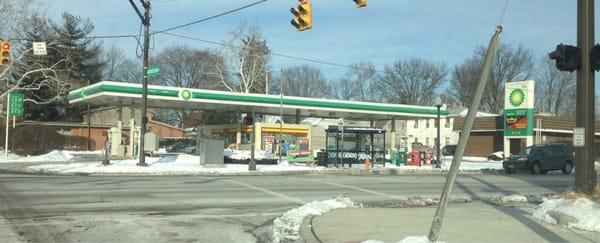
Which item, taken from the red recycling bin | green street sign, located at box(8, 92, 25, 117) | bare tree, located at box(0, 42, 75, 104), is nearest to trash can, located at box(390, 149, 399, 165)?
the red recycling bin

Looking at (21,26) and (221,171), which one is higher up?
(21,26)

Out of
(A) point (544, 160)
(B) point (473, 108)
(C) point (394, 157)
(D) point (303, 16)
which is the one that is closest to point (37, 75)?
(C) point (394, 157)

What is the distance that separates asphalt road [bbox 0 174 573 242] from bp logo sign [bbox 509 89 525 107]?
31.5 m

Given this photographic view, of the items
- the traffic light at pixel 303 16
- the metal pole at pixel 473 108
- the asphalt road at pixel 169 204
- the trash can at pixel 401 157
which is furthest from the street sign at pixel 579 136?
the trash can at pixel 401 157

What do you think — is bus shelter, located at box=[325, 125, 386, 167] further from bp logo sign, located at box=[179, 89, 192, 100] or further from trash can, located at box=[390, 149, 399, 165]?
bp logo sign, located at box=[179, 89, 192, 100]

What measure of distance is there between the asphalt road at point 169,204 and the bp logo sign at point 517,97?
103 feet

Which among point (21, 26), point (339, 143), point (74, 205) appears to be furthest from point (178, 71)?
point (74, 205)

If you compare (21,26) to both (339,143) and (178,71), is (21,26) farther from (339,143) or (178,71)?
(178,71)

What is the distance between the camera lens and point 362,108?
51125mm

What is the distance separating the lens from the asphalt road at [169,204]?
10406mm

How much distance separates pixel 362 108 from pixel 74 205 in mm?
38455

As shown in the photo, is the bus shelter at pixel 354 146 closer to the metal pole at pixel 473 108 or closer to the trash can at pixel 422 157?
the trash can at pixel 422 157

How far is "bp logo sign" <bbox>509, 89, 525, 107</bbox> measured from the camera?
175 feet

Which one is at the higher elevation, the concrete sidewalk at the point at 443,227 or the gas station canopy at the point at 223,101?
the gas station canopy at the point at 223,101
